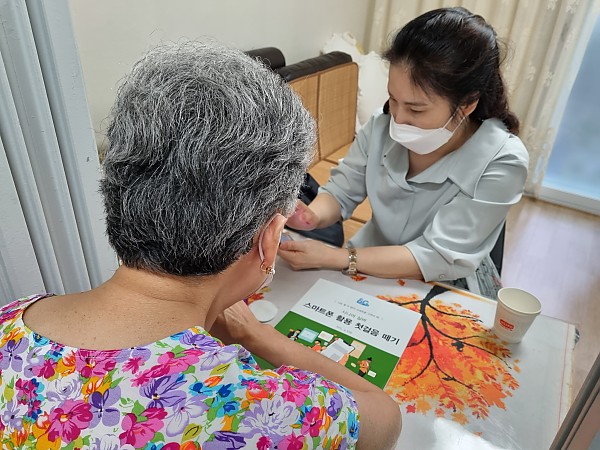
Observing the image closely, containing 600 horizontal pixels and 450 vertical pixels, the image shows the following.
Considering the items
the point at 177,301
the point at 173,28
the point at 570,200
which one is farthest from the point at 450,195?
the point at 570,200

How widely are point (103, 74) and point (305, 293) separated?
3.96 ft

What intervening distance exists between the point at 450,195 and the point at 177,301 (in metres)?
0.95

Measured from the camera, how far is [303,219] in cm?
142

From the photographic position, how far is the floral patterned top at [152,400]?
1.74 feet

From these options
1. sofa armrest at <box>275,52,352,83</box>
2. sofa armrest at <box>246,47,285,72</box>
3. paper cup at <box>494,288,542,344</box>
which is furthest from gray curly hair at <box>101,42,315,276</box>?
sofa armrest at <box>246,47,285,72</box>

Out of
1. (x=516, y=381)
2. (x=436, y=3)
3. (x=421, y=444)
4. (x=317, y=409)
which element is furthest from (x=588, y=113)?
(x=317, y=409)

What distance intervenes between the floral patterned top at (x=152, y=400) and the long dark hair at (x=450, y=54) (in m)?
0.90

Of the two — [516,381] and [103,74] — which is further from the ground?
[103,74]

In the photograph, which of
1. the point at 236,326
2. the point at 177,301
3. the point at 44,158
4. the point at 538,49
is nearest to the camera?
the point at 177,301

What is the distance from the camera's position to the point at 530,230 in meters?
3.13

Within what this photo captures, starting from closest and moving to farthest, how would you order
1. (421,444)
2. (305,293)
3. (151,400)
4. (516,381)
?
(151,400), (421,444), (516,381), (305,293)

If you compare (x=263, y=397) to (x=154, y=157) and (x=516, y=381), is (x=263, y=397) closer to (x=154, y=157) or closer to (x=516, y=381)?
(x=154, y=157)

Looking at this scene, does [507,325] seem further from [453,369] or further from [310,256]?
[310,256]

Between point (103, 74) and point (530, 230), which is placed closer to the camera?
point (103, 74)
